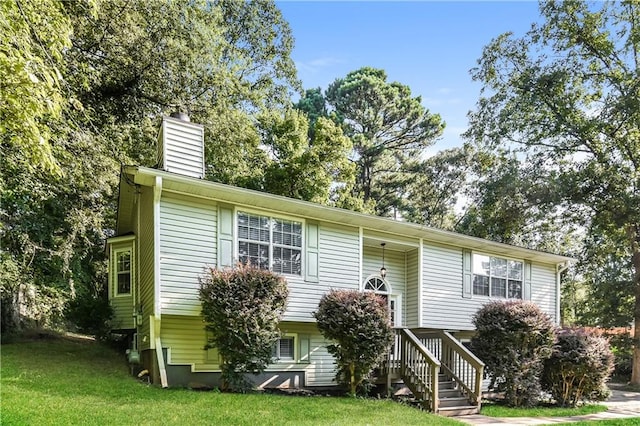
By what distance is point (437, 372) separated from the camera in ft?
32.0

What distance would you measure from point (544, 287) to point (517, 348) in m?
5.33

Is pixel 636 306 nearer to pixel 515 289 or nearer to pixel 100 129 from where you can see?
pixel 515 289

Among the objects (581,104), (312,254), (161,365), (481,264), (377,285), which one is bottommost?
(161,365)

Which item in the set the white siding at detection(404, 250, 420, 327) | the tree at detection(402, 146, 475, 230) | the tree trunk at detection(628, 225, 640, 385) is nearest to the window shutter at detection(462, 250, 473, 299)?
the white siding at detection(404, 250, 420, 327)

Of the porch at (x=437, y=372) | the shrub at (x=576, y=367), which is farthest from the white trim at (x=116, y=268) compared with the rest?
the shrub at (x=576, y=367)

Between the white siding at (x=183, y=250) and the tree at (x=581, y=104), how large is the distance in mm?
14644

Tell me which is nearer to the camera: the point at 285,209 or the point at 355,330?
the point at 355,330

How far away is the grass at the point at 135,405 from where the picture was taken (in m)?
6.36

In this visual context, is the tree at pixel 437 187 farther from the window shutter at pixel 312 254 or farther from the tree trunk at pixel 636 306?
the window shutter at pixel 312 254

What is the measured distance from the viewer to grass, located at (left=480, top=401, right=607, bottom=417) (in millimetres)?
9953

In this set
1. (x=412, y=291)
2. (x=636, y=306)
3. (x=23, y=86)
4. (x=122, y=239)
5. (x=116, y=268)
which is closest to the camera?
(x=23, y=86)

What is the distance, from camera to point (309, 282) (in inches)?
433

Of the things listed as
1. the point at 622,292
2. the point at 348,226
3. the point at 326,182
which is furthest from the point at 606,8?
the point at 348,226

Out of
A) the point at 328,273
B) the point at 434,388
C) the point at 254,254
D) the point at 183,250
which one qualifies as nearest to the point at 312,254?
the point at 328,273
